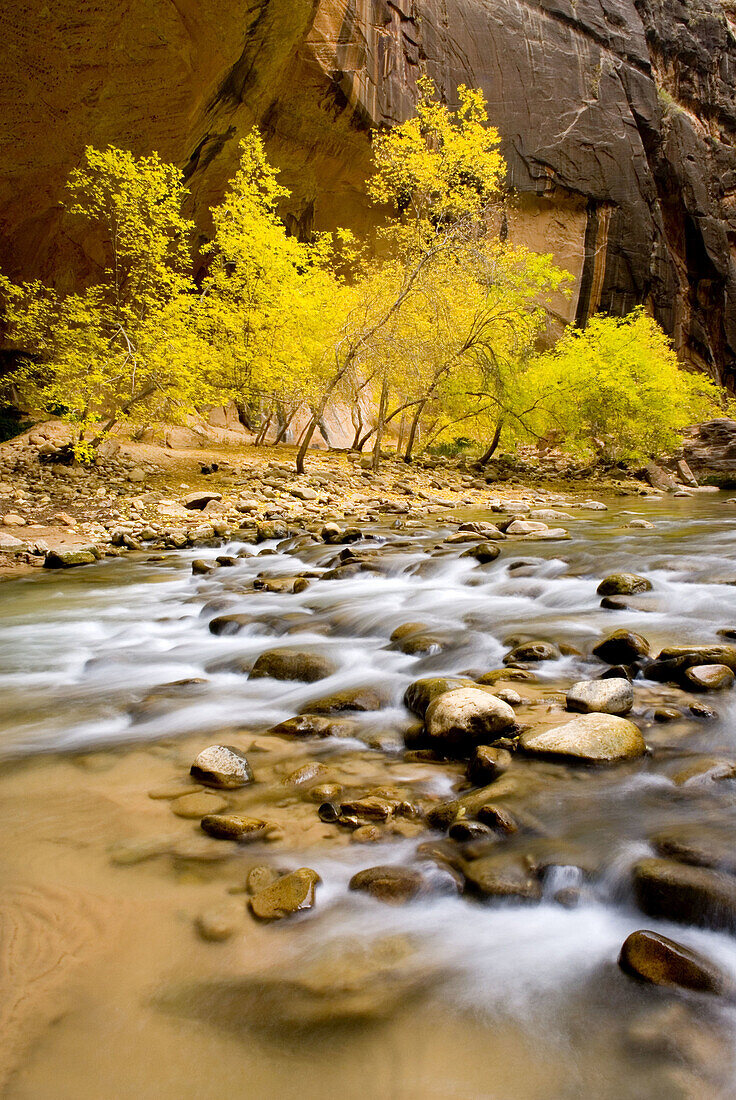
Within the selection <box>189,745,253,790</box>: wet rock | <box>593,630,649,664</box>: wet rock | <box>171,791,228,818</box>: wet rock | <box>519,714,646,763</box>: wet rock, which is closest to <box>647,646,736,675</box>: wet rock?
<box>593,630,649,664</box>: wet rock

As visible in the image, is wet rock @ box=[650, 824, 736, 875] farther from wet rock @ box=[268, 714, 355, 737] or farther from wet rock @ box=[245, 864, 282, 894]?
wet rock @ box=[268, 714, 355, 737]

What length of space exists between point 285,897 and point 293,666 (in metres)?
2.06

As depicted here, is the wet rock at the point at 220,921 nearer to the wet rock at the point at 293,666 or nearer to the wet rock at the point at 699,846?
the wet rock at the point at 699,846

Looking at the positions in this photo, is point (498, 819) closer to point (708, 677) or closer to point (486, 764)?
point (486, 764)

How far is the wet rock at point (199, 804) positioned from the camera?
88.0 inches

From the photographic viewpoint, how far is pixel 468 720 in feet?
8.66

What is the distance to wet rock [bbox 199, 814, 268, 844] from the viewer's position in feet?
6.78

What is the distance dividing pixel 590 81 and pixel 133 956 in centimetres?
3906

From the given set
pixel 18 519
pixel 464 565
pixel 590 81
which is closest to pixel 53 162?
pixel 18 519

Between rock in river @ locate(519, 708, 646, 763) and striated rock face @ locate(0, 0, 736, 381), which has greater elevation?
striated rock face @ locate(0, 0, 736, 381)

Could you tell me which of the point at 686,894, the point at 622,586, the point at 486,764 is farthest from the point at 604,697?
the point at 622,586

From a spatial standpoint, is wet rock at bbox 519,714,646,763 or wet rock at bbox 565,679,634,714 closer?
wet rock at bbox 519,714,646,763

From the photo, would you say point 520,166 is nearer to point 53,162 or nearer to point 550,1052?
point 53,162

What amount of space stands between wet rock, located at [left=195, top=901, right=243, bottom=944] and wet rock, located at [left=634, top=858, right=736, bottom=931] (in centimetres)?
112
